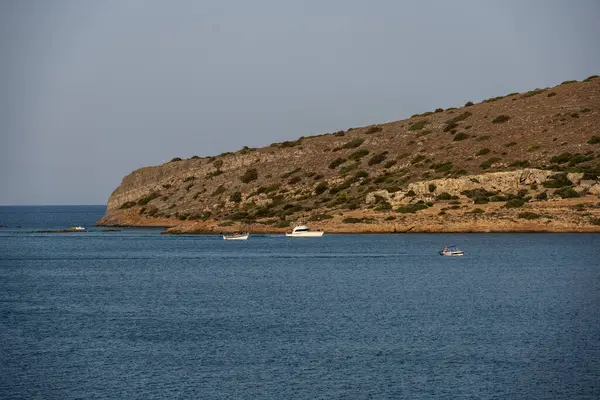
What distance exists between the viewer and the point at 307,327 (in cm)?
4381

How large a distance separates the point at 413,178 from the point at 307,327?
89390 mm

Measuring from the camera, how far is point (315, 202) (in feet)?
436

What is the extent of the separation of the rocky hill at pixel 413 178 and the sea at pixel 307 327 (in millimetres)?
27068

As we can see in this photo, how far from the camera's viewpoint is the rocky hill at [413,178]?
112m

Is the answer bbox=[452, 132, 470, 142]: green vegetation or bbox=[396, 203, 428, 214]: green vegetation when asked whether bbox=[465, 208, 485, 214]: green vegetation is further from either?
bbox=[452, 132, 470, 142]: green vegetation

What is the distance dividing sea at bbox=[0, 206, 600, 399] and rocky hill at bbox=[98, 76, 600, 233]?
27.1 m

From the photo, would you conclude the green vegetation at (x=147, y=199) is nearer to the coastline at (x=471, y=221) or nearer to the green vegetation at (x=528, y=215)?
the coastline at (x=471, y=221)

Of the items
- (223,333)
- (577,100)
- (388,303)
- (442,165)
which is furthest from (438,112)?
(223,333)

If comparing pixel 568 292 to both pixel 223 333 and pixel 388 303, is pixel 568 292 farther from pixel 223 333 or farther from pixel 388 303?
pixel 223 333

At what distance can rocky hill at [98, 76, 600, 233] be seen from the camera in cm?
11181

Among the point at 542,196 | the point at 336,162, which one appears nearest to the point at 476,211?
the point at 542,196

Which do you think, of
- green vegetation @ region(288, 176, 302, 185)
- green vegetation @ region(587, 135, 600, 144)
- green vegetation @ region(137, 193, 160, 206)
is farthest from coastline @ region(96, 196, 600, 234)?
green vegetation @ region(137, 193, 160, 206)

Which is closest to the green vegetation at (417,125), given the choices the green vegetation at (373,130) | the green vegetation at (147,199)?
the green vegetation at (373,130)

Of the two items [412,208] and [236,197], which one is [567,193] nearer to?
[412,208]
